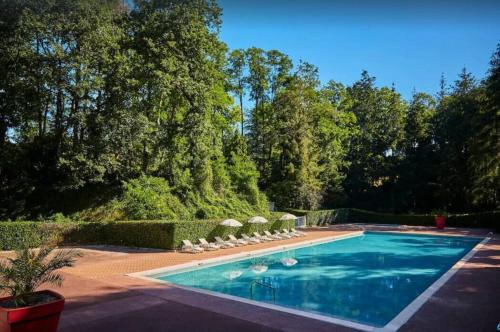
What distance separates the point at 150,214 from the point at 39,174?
414 inches

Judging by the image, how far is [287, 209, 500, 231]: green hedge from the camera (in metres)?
31.3

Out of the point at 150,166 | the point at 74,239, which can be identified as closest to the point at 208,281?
the point at 74,239

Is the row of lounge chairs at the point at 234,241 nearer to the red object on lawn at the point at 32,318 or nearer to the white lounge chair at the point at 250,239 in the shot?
the white lounge chair at the point at 250,239

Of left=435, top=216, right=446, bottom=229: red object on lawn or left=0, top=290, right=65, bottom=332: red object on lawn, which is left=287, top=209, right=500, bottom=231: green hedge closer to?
left=435, top=216, right=446, bottom=229: red object on lawn

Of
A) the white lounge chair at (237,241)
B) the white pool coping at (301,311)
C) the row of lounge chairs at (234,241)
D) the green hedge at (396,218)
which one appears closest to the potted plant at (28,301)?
the white pool coping at (301,311)

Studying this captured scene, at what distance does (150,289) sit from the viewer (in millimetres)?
10617

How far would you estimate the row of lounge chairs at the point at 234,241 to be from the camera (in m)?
18.5

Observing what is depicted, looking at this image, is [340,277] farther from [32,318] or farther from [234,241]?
[32,318]

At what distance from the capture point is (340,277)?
15016 mm

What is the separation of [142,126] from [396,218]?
25572 millimetres

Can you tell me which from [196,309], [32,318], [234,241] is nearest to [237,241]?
[234,241]

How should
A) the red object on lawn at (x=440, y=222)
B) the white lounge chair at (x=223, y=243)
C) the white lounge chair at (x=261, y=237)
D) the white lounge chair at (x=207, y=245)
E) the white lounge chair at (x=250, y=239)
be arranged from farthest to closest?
the red object on lawn at (x=440, y=222)
the white lounge chair at (x=261, y=237)
the white lounge chair at (x=250, y=239)
the white lounge chair at (x=223, y=243)
the white lounge chair at (x=207, y=245)

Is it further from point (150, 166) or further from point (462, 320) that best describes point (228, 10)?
point (150, 166)

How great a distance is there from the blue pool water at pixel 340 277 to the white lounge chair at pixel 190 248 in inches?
87.8
